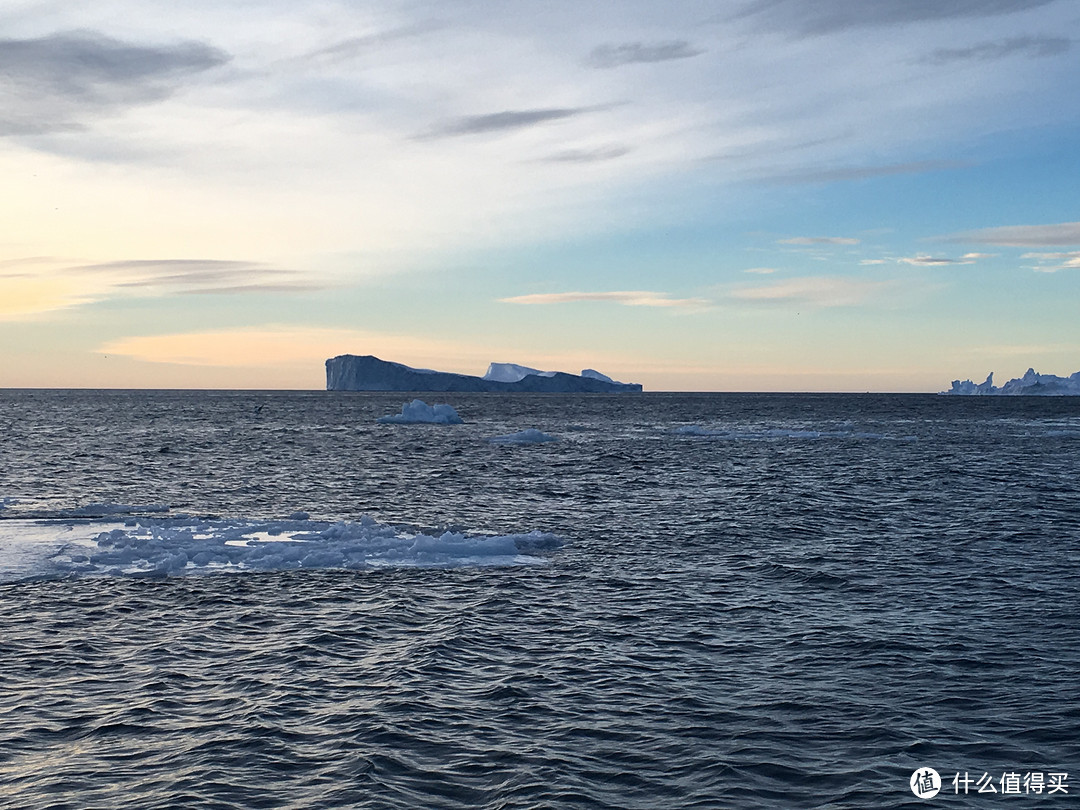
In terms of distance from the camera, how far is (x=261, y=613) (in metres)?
19.3

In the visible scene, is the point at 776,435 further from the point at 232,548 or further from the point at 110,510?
the point at 232,548

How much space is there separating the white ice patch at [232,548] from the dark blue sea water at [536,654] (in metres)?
0.12

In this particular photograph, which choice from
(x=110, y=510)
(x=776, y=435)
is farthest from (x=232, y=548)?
(x=776, y=435)

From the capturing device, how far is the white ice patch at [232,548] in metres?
23.6

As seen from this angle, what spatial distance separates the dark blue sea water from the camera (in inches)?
454

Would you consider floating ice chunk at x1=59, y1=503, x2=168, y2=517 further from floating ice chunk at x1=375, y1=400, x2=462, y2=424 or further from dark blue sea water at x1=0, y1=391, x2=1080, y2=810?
floating ice chunk at x1=375, y1=400, x2=462, y2=424

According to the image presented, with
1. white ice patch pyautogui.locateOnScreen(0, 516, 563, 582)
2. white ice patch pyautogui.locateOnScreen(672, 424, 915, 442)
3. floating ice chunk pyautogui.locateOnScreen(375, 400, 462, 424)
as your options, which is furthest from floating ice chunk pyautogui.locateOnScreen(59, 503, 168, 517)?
floating ice chunk pyautogui.locateOnScreen(375, 400, 462, 424)

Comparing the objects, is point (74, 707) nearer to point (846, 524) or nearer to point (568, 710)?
point (568, 710)

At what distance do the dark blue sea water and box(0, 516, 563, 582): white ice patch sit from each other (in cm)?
12

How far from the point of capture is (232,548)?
1007 inches

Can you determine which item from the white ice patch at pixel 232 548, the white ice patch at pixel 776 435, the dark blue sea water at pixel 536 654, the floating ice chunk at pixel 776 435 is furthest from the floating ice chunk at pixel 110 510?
the white ice patch at pixel 776 435

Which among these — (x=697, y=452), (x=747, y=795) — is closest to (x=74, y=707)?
(x=747, y=795)

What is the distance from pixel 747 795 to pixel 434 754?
4.10 m

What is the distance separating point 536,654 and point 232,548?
12.4 meters
